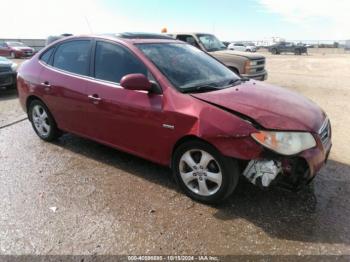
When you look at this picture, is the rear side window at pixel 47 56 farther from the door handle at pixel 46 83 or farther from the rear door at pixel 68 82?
the door handle at pixel 46 83

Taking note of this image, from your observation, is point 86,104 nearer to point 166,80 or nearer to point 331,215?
point 166,80

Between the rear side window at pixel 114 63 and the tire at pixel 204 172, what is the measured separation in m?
1.07

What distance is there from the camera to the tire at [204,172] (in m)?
3.53

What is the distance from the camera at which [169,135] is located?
152 inches

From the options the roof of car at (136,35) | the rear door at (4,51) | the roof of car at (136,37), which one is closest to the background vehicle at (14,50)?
the rear door at (4,51)

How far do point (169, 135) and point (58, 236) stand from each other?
4.93 feet

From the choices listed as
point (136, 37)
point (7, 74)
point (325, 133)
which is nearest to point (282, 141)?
point (325, 133)

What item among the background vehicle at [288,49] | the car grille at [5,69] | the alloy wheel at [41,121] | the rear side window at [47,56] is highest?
the rear side window at [47,56]

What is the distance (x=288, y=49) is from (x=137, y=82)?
47.1 m

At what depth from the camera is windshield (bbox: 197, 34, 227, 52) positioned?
1142 centimetres

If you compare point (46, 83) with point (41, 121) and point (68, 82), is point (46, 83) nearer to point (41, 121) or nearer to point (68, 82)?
point (68, 82)

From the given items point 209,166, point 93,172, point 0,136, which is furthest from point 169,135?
point 0,136

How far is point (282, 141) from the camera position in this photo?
3.35m

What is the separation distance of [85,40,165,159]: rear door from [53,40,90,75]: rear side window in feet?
0.72
